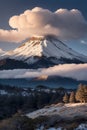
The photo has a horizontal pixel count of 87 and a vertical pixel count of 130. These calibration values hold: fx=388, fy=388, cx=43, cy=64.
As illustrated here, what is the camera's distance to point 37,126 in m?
81.4

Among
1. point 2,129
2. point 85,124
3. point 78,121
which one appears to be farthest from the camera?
point 78,121

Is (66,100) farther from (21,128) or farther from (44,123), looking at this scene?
(21,128)

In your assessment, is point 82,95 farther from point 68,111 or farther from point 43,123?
point 43,123

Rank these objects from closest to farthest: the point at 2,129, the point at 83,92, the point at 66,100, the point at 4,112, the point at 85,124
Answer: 1. the point at 2,129
2. the point at 85,124
3. the point at 83,92
4. the point at 66,100
5. the point at 4,112

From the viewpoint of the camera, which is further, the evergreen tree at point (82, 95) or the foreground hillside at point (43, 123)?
the evergreen tree at point (82, 95)

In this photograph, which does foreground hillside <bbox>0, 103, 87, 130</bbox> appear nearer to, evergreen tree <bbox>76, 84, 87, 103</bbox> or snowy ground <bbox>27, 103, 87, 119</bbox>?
snowy ground <bbox>27, 103, 87, 119</bbox>

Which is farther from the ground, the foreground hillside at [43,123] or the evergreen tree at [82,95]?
the evergreen tree at [82,95]

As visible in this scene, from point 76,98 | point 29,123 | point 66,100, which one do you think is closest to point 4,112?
point 66,100

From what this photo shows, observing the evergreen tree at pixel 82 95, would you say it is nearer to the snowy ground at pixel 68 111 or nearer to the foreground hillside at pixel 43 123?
the snowy ground at pixel 68 111

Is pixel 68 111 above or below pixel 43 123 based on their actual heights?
above

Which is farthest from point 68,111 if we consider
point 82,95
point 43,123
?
point 43,123

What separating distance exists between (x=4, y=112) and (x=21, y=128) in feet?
395

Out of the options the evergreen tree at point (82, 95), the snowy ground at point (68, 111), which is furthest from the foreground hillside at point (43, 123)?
the evergreen tree at point (82, 95)

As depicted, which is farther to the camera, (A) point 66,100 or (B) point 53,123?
(A) point 66,100
